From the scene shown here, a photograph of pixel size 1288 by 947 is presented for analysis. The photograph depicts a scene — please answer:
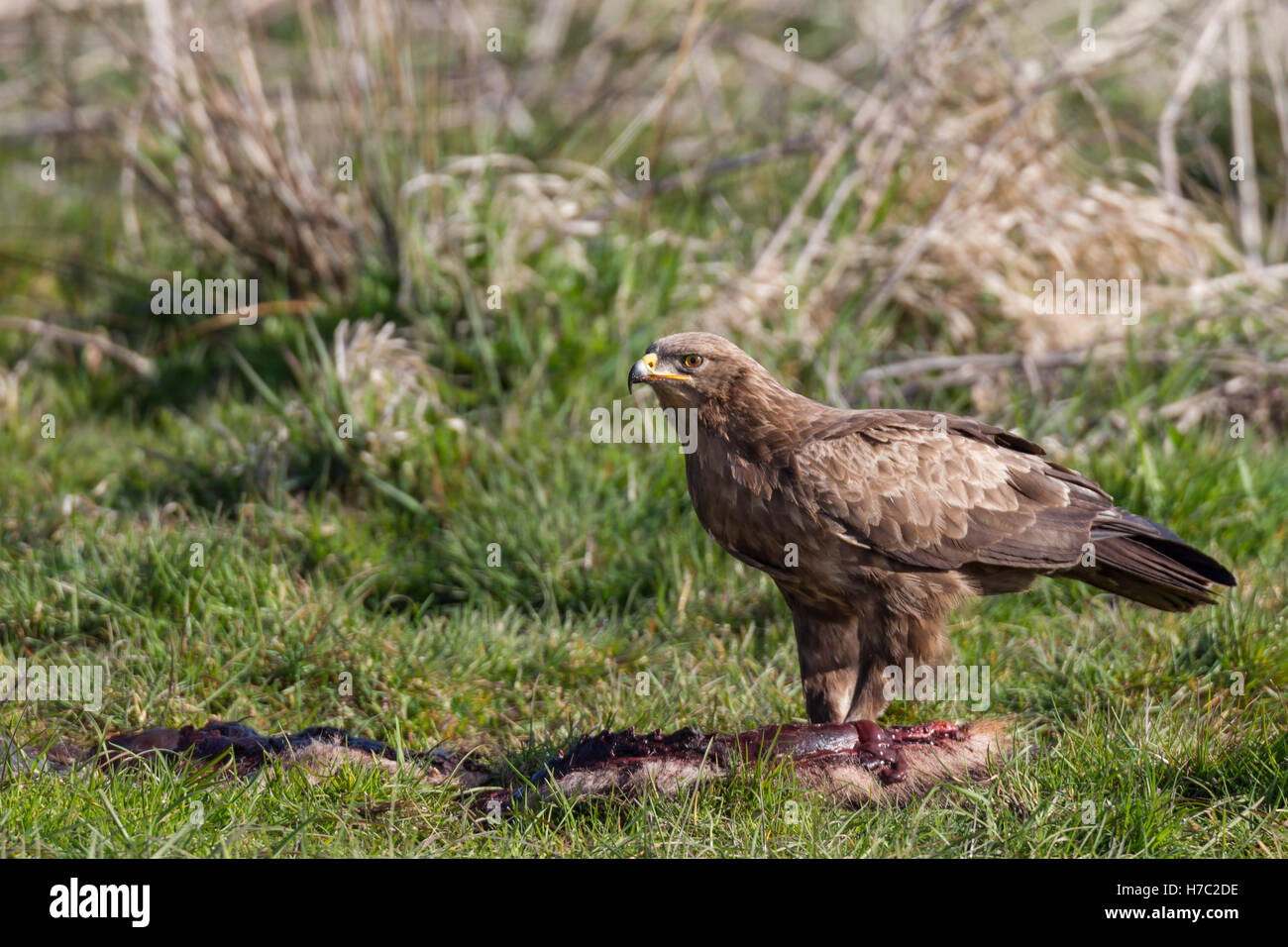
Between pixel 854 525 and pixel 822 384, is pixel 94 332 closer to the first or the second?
pixel 822 384

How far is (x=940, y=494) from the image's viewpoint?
166 inches

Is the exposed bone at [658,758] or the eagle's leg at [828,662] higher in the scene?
the eagle's leg at [828,662]

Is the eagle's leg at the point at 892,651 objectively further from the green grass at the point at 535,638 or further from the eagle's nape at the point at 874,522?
the green grass at the point at 535,638

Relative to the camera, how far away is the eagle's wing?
4105 millimetres

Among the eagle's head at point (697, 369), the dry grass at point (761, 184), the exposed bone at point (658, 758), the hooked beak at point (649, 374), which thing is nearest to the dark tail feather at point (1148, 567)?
the exposed bone at point (658, 758)

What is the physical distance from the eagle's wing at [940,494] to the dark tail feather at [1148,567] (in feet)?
0.26

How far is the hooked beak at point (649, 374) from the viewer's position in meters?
4.23

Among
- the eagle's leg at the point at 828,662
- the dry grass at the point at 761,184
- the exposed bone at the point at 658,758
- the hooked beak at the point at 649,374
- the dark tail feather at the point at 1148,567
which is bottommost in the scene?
the exposed bone at the point at 658,758

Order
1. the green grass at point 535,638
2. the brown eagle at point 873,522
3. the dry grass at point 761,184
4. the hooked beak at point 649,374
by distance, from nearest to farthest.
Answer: the green grass at point 535,638 < the brown eagle at point 873,522 < the hooked beak at point 649,374 < the dry grass at point 761,184

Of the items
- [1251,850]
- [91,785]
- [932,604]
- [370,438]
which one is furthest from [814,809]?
[370,438]

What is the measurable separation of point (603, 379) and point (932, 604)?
253 cm

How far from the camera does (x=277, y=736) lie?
13.1ft

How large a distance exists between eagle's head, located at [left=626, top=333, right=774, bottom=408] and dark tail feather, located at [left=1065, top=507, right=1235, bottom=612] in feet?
3.85

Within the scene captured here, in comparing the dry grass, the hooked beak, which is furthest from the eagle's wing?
the dry grass
